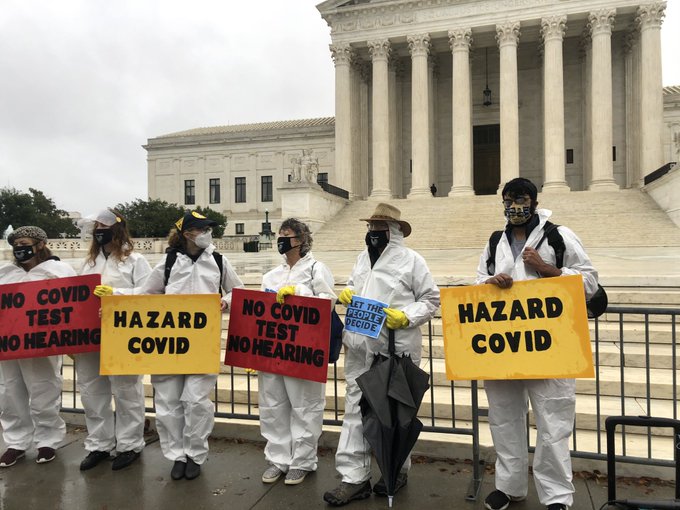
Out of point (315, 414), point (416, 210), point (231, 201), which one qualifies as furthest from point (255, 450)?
point (231, 201)

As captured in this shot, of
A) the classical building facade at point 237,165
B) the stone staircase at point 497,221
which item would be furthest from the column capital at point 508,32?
the classical building facade at point 237,165

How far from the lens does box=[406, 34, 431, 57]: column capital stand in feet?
107

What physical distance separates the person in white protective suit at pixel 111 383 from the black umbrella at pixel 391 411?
7.20 feet

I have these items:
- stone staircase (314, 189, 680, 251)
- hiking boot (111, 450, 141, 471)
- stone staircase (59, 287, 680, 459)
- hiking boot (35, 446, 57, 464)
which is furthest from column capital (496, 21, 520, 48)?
hiking boot (35, 446, 57, 464)

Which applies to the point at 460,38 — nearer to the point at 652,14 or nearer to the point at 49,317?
the point at 652,14

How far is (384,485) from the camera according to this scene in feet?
12.7

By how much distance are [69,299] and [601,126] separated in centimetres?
3173

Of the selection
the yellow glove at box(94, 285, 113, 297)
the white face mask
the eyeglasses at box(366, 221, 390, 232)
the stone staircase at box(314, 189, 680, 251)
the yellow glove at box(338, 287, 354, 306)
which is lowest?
the yellow glove at box(338, 287, 354, 306)

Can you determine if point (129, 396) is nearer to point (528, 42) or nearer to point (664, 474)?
point (664, 474)

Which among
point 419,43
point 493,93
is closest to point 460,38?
point 419,43

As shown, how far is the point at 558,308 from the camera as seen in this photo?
11.6 ft

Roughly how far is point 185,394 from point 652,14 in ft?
112

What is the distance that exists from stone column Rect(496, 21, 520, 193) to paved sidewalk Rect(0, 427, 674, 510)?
28722 millimetres

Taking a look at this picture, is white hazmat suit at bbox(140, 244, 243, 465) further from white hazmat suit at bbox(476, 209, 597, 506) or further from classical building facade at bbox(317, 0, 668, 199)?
classical building facade at bbox(317, 0, 668, 199)
